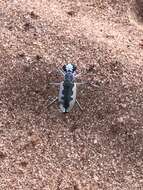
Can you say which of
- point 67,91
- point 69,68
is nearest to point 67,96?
point 67,91

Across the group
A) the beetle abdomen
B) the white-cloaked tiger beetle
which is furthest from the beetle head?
the beetle abdomen

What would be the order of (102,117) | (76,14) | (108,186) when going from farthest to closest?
(76,14), (102,117), (108,186)

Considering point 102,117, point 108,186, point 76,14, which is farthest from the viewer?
point 76,14

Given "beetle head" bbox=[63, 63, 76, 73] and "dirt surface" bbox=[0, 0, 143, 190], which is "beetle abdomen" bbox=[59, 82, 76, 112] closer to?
"dirt surface" bbox=[0, 0, 143, 190]

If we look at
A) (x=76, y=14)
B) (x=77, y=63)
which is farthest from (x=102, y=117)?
(x=76, y=14)

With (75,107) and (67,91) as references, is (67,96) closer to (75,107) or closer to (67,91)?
(67,91)

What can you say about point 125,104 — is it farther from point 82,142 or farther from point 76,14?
point 76,14

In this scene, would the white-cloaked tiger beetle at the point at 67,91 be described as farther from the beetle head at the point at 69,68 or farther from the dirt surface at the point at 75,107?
the dirt surface at the point at 75,107

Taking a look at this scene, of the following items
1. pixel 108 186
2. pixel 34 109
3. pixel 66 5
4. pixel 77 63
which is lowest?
pixel 108 186
